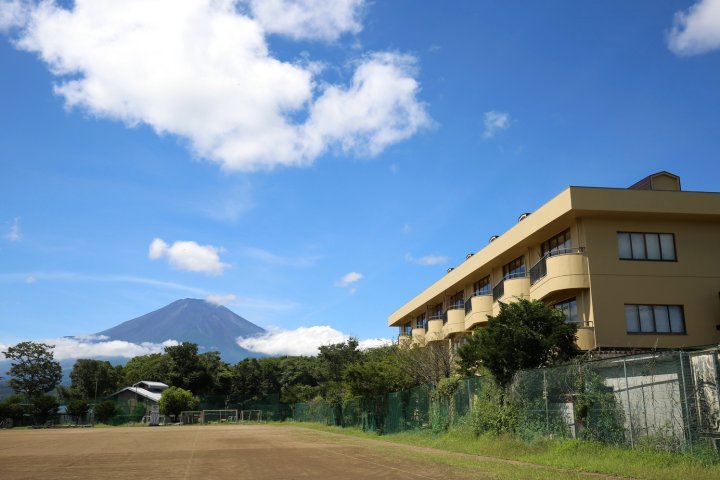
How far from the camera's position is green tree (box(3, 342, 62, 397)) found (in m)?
87.1

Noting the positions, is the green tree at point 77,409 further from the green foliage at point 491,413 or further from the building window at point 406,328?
the green foliage at point 491,413

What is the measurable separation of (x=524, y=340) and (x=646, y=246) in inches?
346

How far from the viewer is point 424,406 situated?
3148 centimetres

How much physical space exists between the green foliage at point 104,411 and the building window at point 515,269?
5204cm

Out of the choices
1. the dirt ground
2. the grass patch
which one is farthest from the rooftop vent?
the dirt ground

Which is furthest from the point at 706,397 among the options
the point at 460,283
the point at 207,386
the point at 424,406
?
the point at 207,386

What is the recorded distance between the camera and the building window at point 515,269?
107ft

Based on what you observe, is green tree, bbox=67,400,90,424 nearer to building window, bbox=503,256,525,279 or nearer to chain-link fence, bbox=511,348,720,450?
building window, bbox=503,256,525,279

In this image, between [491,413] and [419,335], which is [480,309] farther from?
[491,413]

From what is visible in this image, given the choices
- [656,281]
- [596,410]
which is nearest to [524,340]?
[596,410]

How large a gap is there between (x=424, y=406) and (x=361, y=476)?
16064 mm

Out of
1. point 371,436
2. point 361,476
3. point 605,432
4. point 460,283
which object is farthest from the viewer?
point 460,283

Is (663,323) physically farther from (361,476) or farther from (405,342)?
(405,342)

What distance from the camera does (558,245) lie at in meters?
28.8
